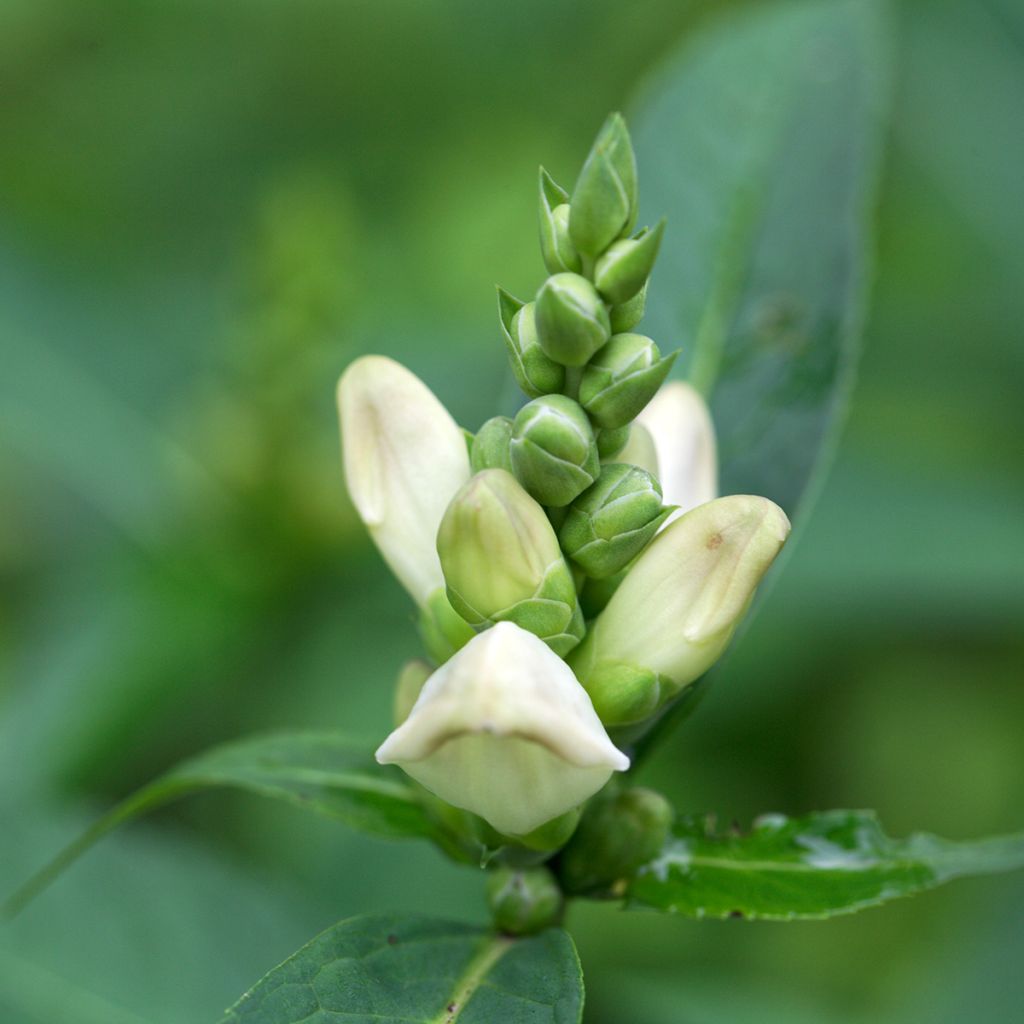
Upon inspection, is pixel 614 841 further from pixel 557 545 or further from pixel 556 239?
pixel 556 239

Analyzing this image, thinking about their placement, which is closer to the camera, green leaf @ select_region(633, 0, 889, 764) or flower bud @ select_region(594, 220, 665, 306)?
flower bud @ select_region(594, 220, 665, 306)

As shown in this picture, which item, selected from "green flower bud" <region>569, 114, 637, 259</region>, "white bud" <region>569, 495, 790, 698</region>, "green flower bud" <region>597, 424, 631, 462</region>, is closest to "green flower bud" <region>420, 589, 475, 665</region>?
"white bud" <region>569, 495, 790, 698</region>

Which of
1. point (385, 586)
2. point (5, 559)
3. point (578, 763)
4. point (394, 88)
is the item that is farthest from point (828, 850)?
point (394, 88)

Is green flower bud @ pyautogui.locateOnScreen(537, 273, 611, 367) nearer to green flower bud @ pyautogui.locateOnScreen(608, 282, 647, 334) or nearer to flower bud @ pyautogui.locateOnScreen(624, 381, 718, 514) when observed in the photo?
green flower bud @ pyautogui.locateOnScreen(608, 282, 647, 334)

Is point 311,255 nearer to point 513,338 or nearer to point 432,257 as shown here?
point 432,257

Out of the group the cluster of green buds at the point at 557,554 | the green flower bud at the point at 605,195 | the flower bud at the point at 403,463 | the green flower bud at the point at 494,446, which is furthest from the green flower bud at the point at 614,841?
the green flower bud at the point at 605,195

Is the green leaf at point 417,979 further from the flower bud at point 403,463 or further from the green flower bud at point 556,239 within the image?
the green flower bud at point 556,239

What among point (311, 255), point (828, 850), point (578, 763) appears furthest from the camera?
point (311, 255)
